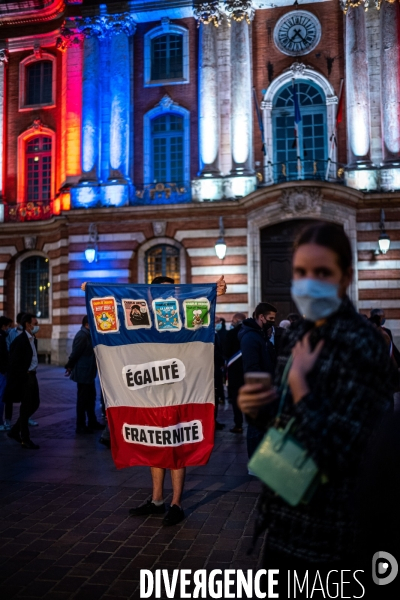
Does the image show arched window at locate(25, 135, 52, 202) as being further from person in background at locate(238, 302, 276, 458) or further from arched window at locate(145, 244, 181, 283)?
person in background at locate(238, 302, 276, 458)

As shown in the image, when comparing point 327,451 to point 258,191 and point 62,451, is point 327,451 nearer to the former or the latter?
point 62,451

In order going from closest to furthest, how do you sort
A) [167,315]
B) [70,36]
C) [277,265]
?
[167,315] → [277,265] → [70,36]

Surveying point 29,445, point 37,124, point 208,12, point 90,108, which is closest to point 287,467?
point 29,445

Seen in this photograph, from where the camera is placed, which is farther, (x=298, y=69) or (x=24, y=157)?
(x=24, y=157)

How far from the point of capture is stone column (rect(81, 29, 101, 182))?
21.4m

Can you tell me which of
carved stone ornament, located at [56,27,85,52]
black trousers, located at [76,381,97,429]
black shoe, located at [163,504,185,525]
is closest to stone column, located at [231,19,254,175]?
carved stone ornament, located at [56,27,85,52]

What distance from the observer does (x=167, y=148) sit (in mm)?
22016

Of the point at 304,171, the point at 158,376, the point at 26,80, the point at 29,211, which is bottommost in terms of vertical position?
the point at 158,376

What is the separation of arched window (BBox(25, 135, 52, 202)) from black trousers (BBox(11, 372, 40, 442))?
16.8 m

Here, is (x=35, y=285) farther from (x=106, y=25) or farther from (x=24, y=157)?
(x=106, y=25)

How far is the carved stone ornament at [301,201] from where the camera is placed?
737 inches

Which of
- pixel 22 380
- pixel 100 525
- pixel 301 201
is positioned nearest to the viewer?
pixel 100 525

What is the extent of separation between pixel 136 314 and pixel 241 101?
55.8ft

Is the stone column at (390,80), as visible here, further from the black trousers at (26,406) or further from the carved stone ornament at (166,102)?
the black trousers at (26,406)
